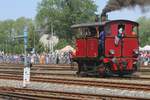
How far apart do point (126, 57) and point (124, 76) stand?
4.96 feet

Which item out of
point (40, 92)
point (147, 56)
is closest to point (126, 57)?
point (40, 92)

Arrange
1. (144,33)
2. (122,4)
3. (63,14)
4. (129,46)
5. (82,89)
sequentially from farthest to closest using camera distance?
(144,33)
(63,14)
(129,46)
(122,4)
(82,89)

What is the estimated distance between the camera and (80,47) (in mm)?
24953

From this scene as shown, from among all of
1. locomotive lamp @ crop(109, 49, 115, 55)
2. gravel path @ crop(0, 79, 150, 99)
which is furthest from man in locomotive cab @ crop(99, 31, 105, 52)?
gravel path @ crop(0, 79, 150, 99)

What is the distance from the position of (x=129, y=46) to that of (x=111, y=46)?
107 centimetres

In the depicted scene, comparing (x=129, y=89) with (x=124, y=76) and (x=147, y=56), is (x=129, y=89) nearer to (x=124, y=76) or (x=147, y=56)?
(x=124, y=76)

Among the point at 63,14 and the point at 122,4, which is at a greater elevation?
the point at 63,14

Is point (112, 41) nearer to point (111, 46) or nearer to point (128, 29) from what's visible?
point (111, 46)

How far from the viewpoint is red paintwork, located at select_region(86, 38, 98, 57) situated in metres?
23.8

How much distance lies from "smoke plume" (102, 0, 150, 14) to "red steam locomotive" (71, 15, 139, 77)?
0.84 metres

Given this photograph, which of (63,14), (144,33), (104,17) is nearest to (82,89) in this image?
(104,17)

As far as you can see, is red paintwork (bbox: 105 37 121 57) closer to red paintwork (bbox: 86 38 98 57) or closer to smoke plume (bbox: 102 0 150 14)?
red paintwork (bbox: 86 38 98 57)

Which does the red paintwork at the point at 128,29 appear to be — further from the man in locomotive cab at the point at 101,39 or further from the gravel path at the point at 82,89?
the gravel path at the point at 82,89

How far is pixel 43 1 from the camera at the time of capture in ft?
336
